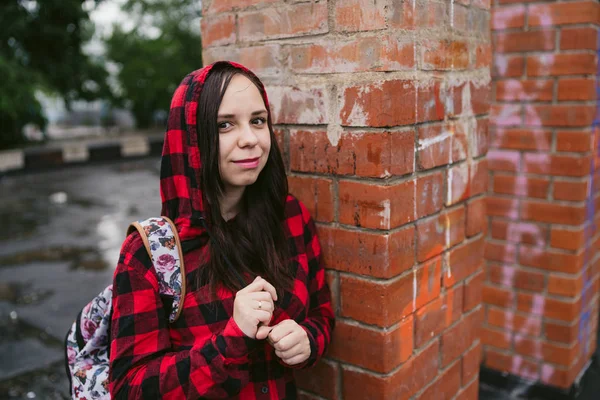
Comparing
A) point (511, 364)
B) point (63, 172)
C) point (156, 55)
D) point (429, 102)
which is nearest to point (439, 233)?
point (429, 102)

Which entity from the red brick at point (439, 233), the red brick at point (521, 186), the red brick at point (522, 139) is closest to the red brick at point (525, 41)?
the red brick at point (522, 139)

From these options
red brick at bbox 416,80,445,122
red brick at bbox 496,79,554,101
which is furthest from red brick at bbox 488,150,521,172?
red brick at bbox 416,80,445,122

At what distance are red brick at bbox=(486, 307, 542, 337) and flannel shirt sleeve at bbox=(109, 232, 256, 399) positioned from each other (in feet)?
6.16

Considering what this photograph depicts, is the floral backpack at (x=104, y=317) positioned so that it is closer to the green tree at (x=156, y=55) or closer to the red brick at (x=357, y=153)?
the red brick at (x=357, y=153)

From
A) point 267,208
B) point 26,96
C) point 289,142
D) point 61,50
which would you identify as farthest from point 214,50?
point 61,50

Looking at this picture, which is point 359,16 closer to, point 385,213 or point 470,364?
point 385,213

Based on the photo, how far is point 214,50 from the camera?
1789 mm

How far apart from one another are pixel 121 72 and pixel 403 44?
2090 centimetres

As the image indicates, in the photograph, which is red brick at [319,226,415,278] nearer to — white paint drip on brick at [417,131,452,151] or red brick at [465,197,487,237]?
white paint drip on brick at [417,131,452,151]

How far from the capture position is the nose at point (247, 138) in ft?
4.54

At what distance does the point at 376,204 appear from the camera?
1.45 meters

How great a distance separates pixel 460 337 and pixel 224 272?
904 mm

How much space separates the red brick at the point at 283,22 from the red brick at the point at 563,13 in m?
1.45

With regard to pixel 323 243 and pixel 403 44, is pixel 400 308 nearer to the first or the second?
pixel 323 243
